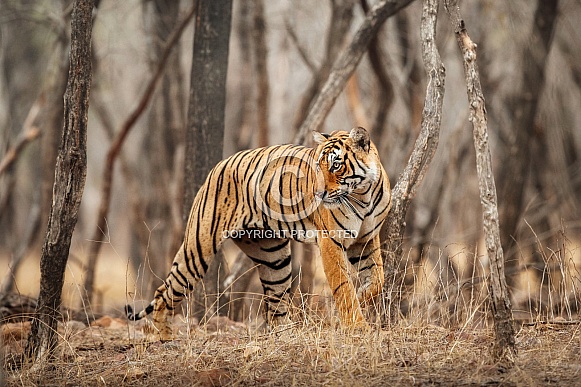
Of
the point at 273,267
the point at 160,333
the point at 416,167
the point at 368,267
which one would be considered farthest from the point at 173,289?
the point at 416,167

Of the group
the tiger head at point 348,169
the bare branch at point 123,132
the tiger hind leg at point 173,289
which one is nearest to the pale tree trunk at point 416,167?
the tiger head at point 348,169

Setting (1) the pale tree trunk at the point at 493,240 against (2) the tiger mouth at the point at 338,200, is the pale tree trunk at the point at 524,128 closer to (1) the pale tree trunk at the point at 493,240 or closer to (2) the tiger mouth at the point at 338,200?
(2) the tiger mouth at the point at 338,200


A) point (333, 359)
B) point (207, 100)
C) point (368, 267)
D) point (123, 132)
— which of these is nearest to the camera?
point (333, 359)

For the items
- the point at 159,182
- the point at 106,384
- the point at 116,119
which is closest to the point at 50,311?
the point at 106,384

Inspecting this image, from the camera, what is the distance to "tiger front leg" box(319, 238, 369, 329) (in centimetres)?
574

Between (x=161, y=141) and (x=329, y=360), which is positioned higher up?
(x=161, y=141)

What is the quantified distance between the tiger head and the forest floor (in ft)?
3.22

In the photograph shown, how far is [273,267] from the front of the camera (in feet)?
22.7

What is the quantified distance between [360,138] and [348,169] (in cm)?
24

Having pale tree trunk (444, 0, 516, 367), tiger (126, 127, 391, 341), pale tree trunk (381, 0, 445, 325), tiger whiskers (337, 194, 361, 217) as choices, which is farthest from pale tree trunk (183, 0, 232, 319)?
pale tree trunk (444, 0, 516, 367)

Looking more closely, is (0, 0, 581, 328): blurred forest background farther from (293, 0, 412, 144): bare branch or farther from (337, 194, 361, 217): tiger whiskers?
(337, 194, 361, 217): tiger whiskers

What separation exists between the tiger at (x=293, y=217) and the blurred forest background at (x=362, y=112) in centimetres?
130

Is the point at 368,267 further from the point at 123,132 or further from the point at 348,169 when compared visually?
the point at 123,132

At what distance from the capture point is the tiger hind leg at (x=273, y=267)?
684 cm
